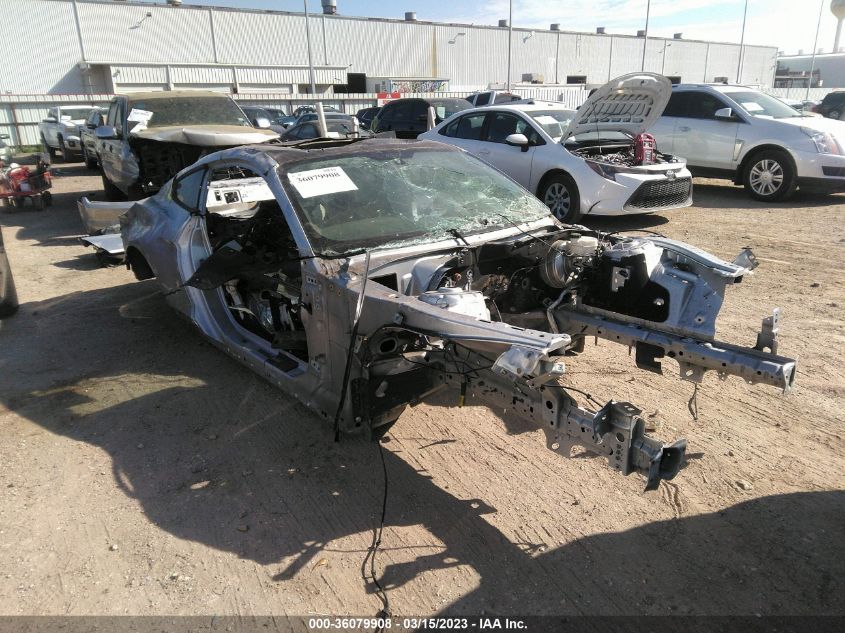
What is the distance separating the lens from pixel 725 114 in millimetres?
10391

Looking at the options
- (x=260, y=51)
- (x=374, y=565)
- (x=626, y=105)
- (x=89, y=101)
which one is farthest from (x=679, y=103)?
(x=260, y=51)

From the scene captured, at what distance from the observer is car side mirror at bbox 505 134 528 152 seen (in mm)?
8742

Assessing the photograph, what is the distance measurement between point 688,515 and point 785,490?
562 millimetres

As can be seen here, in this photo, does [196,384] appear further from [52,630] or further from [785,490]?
A: [785,490]

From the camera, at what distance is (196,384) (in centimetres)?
444

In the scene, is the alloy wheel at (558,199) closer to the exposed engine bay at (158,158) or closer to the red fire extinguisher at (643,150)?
the red fire extinguisher at (643,150)

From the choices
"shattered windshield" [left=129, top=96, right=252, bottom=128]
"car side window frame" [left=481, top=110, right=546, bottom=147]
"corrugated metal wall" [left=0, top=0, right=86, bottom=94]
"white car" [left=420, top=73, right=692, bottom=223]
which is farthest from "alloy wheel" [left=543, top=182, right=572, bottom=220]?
"corrugated metal wall" [left=0, top=0, right=86, bottom=94]

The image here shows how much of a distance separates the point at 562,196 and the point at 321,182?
576 cm

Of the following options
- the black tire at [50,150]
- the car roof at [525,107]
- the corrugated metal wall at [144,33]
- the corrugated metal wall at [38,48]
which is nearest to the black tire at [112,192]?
the car roof at [525,107]

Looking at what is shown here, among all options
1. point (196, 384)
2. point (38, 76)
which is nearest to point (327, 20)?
point (38, 76)

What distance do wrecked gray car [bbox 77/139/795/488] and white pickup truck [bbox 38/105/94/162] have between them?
17418 millimetres

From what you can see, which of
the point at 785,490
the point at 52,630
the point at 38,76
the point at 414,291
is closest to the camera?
the point at 52,630

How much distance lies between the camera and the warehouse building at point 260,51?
30.8m

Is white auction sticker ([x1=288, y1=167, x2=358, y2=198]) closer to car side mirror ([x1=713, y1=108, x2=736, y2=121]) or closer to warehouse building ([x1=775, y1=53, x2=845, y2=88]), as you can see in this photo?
car side mirror ([x1=713, y1=108, x2=736, y2=121])
